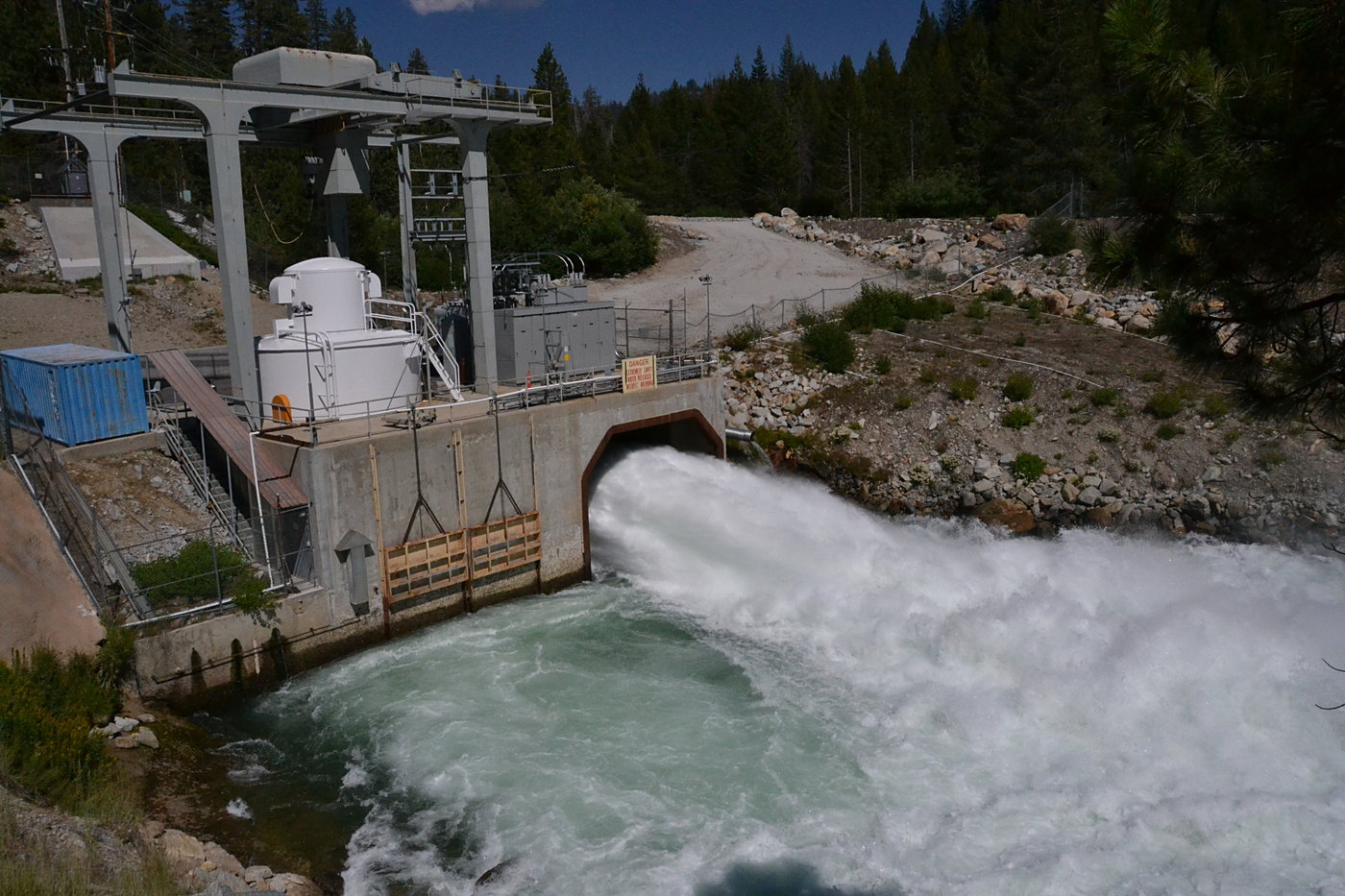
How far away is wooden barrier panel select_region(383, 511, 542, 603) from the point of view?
64.1 feet

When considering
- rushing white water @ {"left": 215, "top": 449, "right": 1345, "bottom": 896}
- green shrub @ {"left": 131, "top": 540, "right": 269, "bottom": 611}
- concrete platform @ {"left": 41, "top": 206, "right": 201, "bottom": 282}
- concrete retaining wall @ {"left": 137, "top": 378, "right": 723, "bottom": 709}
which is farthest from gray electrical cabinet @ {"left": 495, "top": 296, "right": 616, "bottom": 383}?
concrete platform @ {"left": 41, "top": 206, "right": 201, "bottom": 282}

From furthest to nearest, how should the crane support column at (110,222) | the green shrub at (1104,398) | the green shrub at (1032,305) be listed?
the green shrub at (1032,305) < the green shrub at (1104,398) < the crane support column at (110,222)

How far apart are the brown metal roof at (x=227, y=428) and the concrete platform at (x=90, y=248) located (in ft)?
70.3

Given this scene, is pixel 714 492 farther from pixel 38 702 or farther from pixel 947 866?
pixel 38 702

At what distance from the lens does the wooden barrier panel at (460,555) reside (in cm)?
1953

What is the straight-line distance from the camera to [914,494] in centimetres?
2692

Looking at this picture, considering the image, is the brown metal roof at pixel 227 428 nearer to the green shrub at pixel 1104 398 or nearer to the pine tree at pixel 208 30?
the green shrub at pixel 1104 398

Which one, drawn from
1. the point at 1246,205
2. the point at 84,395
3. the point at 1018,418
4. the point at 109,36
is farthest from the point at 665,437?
the point at 1246,205

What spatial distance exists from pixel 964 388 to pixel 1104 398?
3726 millimetres

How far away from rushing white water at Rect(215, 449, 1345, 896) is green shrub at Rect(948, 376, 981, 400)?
6870 mm

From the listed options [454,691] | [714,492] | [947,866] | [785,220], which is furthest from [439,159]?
[947,866]

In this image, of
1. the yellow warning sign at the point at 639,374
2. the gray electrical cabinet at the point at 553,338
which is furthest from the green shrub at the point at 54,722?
the yellow warning sign at the point at 639,374

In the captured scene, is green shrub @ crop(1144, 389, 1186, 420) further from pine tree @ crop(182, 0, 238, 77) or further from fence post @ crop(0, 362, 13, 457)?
pine tree @ crop(182, 0, 238, 77)

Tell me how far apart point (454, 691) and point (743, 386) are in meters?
16.3
